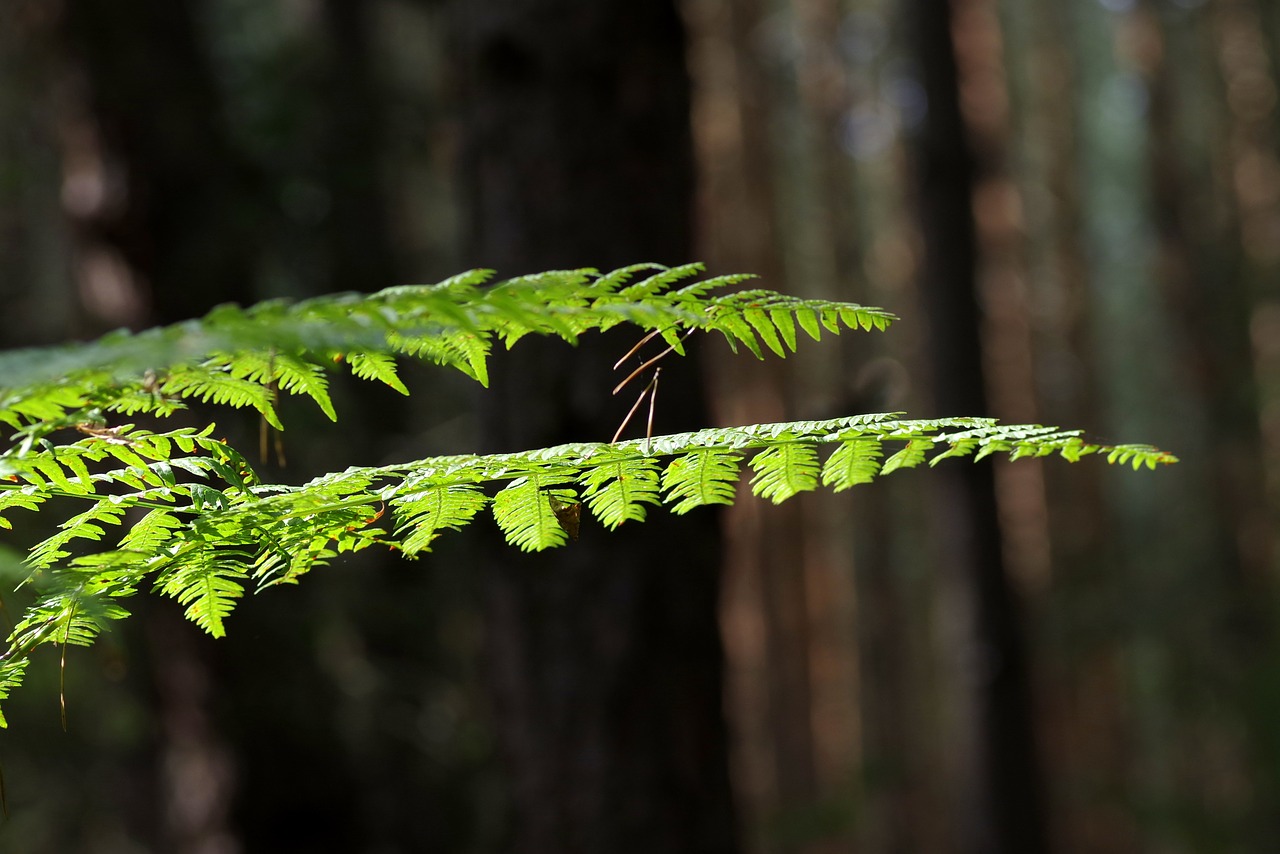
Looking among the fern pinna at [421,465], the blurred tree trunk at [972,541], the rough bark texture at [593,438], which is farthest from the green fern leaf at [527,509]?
the blurred tree trunk at [972,541]

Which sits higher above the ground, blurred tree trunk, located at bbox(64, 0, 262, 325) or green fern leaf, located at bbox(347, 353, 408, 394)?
blurred tree trunk, located at bbox(64, 0, 262, 325)

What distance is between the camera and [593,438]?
2.97 metres

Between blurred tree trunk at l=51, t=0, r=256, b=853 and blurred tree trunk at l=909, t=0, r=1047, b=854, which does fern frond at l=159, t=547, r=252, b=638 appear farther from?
blurred tree trunk at l=909, t=0, r=1047, b=854

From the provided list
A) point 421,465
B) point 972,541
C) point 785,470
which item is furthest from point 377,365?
point 972,541

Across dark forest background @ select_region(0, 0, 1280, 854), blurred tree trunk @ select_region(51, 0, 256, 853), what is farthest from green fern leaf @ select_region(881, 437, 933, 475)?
blurred tree trunk @ select_region(51, 0, 256, 853)

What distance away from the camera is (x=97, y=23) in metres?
5.11

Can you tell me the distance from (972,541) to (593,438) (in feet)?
12.5

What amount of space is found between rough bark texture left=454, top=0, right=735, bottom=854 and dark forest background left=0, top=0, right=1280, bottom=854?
0.04 ft

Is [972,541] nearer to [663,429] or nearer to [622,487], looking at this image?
[663,429]

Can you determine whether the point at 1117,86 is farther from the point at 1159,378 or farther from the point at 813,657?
the point at 813,657

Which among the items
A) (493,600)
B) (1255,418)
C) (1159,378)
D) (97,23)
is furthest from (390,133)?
(1159,378)

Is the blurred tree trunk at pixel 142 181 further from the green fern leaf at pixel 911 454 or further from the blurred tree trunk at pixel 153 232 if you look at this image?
the green fern leaf at pixel 911 454

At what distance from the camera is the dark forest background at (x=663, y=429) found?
3031 millimetres

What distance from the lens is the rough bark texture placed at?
9.61 ft
